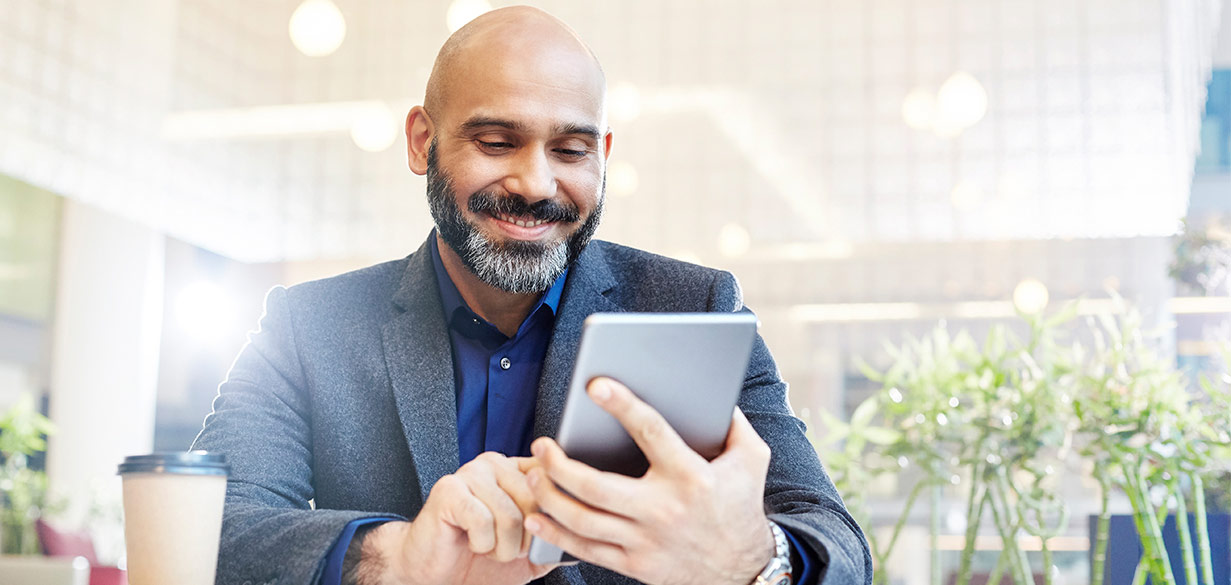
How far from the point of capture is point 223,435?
3.25ft

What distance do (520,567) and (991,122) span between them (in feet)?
12.6

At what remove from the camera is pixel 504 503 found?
2.25 ft

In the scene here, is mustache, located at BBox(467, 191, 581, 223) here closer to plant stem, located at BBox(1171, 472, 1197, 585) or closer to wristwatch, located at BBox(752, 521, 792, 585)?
wristwatch, located at BBox(752, 521, 792, 585)

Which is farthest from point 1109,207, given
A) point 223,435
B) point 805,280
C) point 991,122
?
point 223,435

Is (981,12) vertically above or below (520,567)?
above

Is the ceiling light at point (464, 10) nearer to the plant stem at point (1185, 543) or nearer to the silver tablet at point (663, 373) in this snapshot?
the plant stem at point (1185, 543)

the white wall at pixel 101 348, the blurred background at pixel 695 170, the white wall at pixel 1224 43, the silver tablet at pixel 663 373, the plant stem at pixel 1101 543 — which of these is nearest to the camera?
the silver tablet at pixel 663 373

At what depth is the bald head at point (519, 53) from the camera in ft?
3.43

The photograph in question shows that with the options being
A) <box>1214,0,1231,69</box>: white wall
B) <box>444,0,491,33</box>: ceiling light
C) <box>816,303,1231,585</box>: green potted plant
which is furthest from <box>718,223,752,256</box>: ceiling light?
<box>1214,0,1231,69</box>: white wall

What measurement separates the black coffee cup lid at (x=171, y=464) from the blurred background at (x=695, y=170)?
3291mm

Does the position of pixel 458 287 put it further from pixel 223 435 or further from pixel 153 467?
pixel 153 467

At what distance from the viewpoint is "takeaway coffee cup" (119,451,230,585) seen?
0.67 m

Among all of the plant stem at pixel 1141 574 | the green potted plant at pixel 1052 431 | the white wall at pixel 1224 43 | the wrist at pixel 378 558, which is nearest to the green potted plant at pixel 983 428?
the green potted plant at pixel 1052 431

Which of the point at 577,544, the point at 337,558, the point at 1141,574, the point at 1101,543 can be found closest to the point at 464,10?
the point at 1101,543
